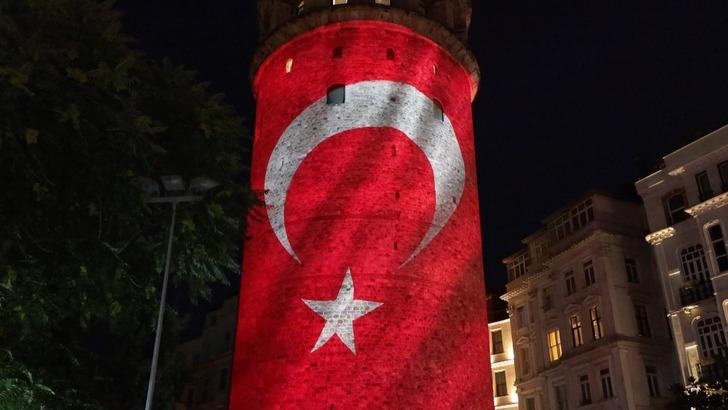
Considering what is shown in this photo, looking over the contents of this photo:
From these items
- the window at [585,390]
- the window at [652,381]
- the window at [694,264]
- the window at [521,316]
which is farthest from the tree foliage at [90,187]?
the window at [521,316]

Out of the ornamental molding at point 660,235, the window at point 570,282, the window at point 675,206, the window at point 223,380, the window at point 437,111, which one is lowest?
the window at point 223,380

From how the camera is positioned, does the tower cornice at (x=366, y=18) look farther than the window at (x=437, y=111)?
Yes

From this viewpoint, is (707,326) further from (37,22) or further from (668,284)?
(37,22)

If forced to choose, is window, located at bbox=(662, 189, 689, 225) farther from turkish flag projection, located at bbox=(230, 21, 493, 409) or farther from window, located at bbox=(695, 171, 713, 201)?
turkish flag projection, located at bbox=(230, 21, 493, 409)

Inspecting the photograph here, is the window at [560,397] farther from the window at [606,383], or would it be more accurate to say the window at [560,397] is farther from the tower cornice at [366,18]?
the tower cornice at [366,18]

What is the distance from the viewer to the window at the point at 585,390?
32.5 metres

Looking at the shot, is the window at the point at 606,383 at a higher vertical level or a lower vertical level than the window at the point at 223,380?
lower

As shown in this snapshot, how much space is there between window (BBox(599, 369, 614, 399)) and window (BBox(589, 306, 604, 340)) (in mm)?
1605

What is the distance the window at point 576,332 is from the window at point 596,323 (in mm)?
872

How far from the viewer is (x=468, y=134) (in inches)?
1094

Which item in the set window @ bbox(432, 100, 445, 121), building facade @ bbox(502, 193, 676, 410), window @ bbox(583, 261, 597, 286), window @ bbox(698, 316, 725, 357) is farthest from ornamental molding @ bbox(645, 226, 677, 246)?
window @ bbox(432, 100, 445, 121)

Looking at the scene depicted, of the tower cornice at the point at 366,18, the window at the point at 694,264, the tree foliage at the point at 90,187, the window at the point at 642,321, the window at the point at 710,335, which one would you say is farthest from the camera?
the window at the point at 642,321

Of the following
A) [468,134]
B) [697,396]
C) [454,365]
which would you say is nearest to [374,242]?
[454,365]

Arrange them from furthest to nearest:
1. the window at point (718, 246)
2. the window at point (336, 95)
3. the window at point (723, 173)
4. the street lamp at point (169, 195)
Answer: the window at point (723, 173), the window at point (718, 246), the window at point (336, 95), the street lamp at point (169, 195)
